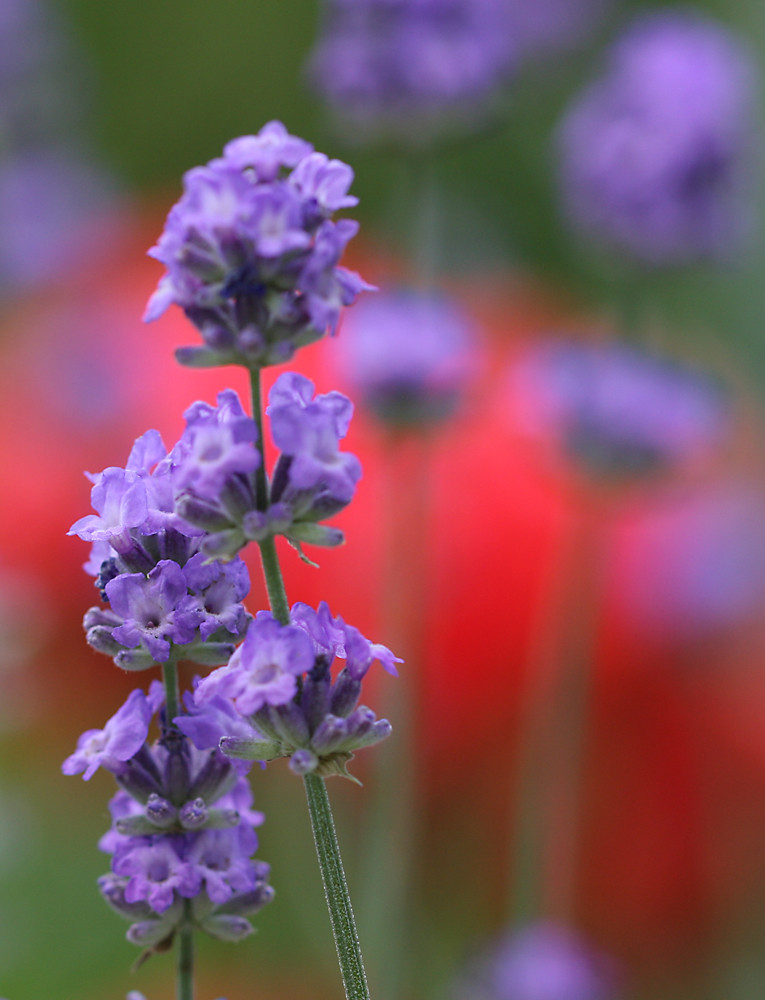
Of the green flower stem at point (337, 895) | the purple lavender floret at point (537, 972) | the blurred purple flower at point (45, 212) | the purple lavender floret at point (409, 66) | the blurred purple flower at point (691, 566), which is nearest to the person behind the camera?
the green flower stem at point (337, 895)

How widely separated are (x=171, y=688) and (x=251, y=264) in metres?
0.09

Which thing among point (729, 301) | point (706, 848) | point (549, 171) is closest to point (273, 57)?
point (549, 171)

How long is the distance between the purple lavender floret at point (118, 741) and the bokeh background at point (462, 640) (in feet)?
1.86

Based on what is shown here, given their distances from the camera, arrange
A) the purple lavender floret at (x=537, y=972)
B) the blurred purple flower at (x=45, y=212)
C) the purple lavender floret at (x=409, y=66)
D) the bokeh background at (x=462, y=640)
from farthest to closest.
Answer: the blurred purple flower at (x=45, y=212), the bokeh background at (x=462, y=640), the purple lavender floret at (x=409, y=66), the purple lavender floret at (x=537, y=972)

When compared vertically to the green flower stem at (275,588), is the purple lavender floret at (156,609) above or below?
above

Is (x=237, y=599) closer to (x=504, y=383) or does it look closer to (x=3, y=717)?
(x=3, y=717)

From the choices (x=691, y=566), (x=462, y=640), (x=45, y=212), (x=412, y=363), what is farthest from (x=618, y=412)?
(x=45, y=212)

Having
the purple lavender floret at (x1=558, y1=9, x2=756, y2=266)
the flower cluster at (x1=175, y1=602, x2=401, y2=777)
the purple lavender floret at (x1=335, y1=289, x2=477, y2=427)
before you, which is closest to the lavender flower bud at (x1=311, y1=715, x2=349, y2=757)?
the flower cluster at (x1=175, y1=602, x2=401, y2=777)

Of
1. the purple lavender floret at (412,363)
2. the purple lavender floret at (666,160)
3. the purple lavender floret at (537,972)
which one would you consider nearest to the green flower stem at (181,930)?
the purple lavender floret at (537,972)

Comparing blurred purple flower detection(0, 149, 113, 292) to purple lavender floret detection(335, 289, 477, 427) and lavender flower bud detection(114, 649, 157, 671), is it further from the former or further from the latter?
lavender flower bud detection(114, 649, 157, 671)

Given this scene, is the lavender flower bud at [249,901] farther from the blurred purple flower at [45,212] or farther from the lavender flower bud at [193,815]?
the blurred purple flower at [45,212]

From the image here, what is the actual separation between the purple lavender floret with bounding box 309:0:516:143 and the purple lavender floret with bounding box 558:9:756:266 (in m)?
0.13

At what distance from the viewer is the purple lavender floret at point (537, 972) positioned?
2.61ft

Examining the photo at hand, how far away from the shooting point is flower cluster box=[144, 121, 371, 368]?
26 centimetres
